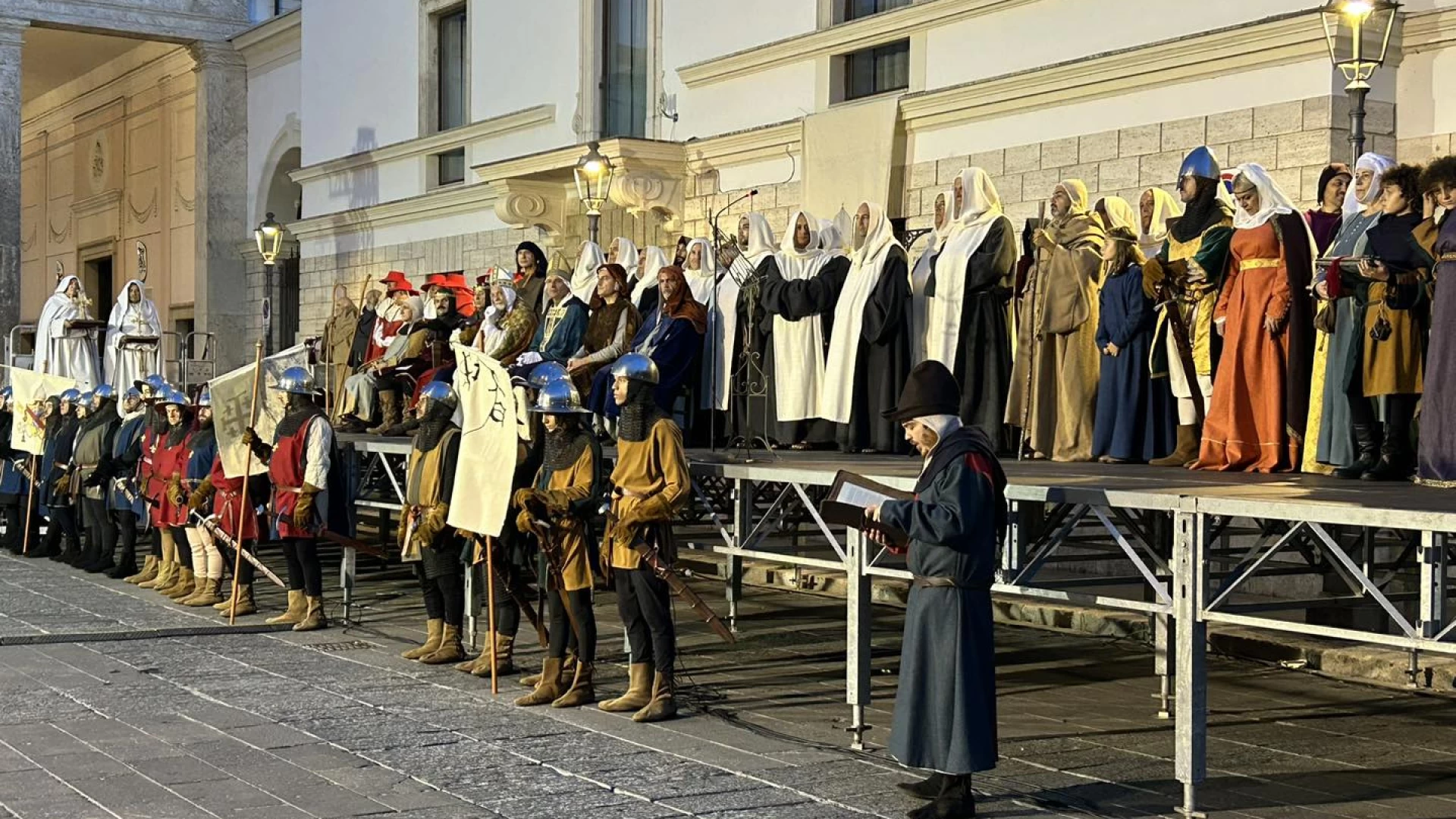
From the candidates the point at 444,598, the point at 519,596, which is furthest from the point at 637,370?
the point at 444,598

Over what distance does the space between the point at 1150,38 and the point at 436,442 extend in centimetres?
636

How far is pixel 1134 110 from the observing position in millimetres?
13969

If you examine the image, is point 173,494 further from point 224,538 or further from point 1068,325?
point 1068,325

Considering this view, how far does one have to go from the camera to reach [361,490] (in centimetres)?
1575

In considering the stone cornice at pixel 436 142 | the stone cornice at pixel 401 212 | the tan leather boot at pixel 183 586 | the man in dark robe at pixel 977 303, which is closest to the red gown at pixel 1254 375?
the man in dark robe at pixel 977 303

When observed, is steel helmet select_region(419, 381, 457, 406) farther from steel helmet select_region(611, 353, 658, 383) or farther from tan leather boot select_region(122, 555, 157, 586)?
tan leather boot select_region(122, 555, 157, 586)

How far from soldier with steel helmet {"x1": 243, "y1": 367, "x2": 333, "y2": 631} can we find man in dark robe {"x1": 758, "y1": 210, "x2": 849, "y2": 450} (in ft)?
10.5

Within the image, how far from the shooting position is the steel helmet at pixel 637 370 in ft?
30.3

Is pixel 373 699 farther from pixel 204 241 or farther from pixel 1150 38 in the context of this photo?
pixel 204 241

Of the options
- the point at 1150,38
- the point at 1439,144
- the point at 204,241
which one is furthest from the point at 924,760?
the point at 204,241

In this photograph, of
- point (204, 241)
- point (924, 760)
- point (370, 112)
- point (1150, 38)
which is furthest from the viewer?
point (204, 241)

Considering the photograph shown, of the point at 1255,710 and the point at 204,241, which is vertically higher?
the point at 204,241

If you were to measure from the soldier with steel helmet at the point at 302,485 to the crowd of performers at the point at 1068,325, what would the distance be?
65.2 inches

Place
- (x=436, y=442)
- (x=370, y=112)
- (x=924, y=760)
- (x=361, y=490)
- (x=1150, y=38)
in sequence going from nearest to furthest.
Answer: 1. (x=924, y=760)
2. (x=436, y=442)
3. (x=1150, y=38)
4. (x=361, y=490)
5. (x=370, y=112)
